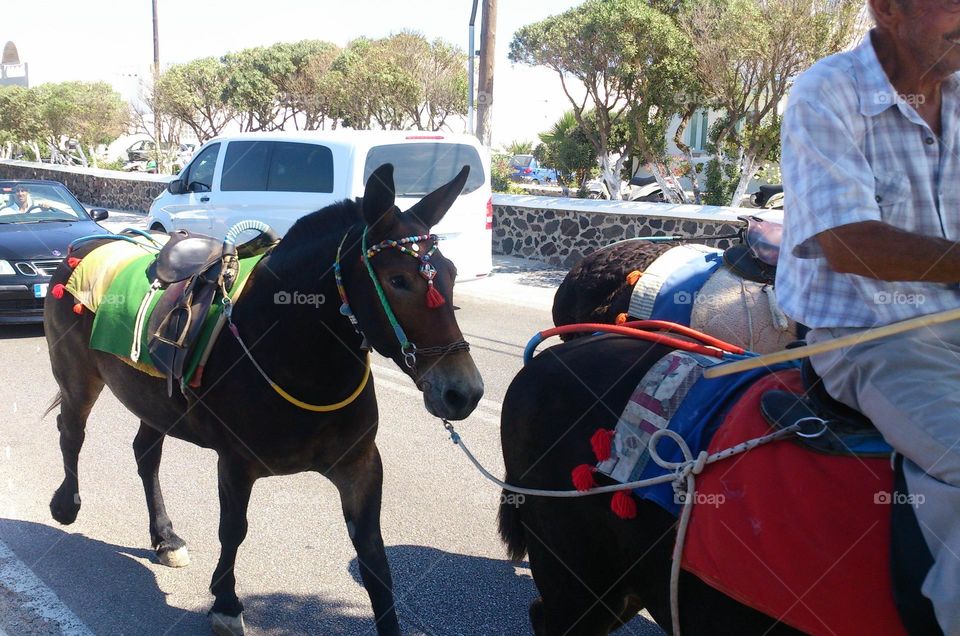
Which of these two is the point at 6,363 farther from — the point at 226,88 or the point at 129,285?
the point at 226,88

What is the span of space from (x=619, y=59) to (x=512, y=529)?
11622 mm

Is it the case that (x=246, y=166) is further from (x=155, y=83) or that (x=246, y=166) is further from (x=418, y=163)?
(x=155, y=83)

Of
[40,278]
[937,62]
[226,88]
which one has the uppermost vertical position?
[226,88]

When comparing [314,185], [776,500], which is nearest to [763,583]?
[776,500]

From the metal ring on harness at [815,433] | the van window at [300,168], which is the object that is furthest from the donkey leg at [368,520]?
the van window at [300,168]

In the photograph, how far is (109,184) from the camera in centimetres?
2392

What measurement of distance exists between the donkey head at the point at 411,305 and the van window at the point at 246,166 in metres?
7.86

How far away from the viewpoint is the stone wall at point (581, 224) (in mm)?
11273

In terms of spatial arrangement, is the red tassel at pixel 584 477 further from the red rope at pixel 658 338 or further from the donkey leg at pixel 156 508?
the donkey leg at pixel 156 508

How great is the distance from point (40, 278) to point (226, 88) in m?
24.6

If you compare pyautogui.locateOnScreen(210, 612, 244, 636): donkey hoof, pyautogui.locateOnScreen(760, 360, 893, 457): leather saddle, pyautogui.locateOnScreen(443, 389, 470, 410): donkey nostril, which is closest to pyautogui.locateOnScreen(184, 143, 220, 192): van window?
pyautogui.locateOnScreen(210, 612, 244, 636): donkey hoof

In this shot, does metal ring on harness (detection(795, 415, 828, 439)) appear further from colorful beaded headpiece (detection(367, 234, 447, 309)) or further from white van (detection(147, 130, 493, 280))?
white van (detection(147, 130, 493, 280))

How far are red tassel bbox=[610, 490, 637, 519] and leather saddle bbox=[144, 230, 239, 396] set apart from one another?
1.93 m

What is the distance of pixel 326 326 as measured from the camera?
9.68 feet
